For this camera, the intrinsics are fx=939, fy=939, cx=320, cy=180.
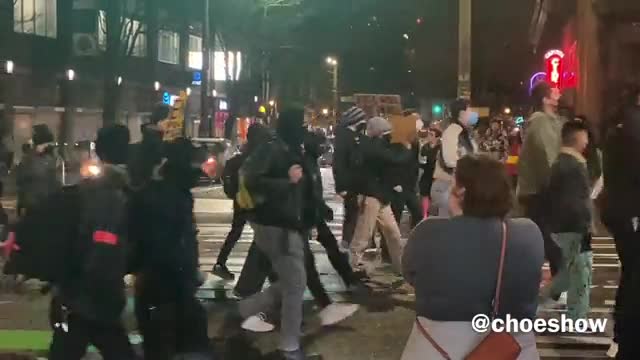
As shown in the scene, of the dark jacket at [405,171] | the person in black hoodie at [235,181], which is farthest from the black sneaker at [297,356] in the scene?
the dark jacket at [405,171]

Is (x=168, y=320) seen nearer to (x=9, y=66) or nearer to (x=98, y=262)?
(x=98, y=262)

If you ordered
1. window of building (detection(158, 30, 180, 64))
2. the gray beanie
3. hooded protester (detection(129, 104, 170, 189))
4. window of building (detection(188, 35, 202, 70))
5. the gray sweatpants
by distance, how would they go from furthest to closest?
window of building (detection(188, 35, 202, 70)) < window of building (detection(158, 30, 180, 64)) < the gray beanie < the gray sweatpants < hooded protester (detection(129, 104, 170, 189))

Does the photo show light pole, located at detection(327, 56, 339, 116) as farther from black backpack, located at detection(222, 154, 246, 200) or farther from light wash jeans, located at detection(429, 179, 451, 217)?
light wash jeans, located at detection(429, 179, 451, 217)

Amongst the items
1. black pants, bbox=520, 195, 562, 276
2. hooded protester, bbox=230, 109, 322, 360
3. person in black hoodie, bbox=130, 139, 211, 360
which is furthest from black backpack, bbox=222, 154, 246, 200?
person in black hoodie, bbox=130, 139, 211, 360

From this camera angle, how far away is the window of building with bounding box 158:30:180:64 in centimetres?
6266

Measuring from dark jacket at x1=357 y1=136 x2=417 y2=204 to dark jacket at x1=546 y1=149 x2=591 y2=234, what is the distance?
3.30 metres

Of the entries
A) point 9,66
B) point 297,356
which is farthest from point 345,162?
point 9,66

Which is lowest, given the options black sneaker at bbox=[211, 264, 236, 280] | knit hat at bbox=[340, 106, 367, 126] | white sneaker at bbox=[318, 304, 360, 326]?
white sneaker at bbox=[318, 304, 360, 326]

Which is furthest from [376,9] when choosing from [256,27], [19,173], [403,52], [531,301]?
[531,301]

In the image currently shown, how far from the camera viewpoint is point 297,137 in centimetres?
764

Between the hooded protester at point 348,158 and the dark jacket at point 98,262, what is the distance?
6287 millimetres

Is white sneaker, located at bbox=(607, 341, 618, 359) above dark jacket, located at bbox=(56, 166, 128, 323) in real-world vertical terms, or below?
below

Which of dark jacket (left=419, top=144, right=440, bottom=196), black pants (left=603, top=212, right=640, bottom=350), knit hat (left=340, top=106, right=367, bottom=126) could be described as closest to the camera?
black pants (left=603, top=212, right=640, bottom=350)

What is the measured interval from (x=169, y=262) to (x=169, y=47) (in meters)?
60.4
